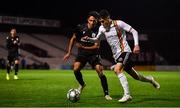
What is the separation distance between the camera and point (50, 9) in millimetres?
53250

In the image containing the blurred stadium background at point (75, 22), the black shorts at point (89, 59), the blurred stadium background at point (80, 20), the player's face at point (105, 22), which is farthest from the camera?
the blurred stadium background at point (80, 20)

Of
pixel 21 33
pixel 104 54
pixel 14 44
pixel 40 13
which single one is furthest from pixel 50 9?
pixel 14 44

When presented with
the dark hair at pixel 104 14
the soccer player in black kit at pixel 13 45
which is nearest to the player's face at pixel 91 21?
the dark hair at pixel 104 14

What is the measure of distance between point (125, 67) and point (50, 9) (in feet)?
140

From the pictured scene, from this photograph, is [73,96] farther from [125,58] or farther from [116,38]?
[116,38]

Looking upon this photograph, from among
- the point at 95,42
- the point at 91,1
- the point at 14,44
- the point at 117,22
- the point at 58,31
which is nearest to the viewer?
the point at 117,22

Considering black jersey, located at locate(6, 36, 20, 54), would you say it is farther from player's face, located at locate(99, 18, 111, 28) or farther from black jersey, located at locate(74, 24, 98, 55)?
player's face, located at locate(99, 18, 111, 28)

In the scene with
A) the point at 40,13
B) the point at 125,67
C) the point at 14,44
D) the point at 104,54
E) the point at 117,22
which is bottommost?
the point at 104,54

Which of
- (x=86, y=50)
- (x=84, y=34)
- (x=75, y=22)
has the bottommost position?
(x=75, y=22)

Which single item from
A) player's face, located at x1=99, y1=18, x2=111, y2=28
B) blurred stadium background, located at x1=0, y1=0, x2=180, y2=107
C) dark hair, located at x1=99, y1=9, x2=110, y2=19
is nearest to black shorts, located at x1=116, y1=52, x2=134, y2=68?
player's face, located at x1=99, y1=18, x2=111, y2=28

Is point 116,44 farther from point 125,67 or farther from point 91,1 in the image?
point 91,1

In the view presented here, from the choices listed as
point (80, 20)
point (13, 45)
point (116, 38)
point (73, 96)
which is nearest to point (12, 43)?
point (13, 45)

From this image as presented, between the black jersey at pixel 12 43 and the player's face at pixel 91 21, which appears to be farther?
the black jersey at pixel 12 43

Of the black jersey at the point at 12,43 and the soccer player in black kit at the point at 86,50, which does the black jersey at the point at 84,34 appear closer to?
the soccer player in black kit at the point at 86,50
